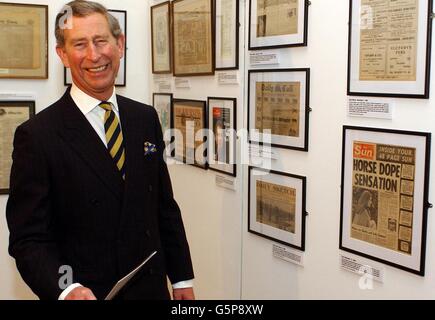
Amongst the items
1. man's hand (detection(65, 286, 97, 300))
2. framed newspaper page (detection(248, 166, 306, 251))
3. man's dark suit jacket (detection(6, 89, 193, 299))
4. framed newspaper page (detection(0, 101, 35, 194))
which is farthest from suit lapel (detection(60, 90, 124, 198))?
framed newspaper page (detection(0, 101, 35, 194))

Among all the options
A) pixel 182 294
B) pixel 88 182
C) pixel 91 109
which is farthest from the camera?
pixel 182 294

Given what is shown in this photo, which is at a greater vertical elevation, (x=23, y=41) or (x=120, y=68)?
(x=23, y=41)

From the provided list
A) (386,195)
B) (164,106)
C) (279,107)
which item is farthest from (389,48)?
(164,106)

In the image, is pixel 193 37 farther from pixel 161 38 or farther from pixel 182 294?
pixel 182 294

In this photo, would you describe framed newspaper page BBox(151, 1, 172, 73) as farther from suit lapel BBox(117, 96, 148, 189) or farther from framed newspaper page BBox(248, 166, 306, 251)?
suit lapel BBox(117, 96, 148, 189)

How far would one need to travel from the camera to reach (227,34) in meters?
2.91

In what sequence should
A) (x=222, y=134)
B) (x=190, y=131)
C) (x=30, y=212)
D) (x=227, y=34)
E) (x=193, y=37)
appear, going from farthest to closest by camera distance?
1. (x=190, y=131)
2. (x=193, y=37)
3. (x=222, y=134)
4. (x=227, y=34)
5. (x=30, y=212)

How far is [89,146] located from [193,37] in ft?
4.86

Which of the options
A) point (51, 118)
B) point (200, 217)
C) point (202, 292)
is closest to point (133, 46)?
point (200, 217)

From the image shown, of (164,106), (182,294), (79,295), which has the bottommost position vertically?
(182,294)

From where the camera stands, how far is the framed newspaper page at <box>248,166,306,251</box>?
2463mm

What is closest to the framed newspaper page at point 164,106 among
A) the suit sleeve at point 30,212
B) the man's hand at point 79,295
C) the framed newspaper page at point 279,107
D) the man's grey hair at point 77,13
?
the framed newspaper page at point 279,107

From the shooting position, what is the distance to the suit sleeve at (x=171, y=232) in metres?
2.25

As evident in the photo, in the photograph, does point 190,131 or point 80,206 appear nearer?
point 80,206
